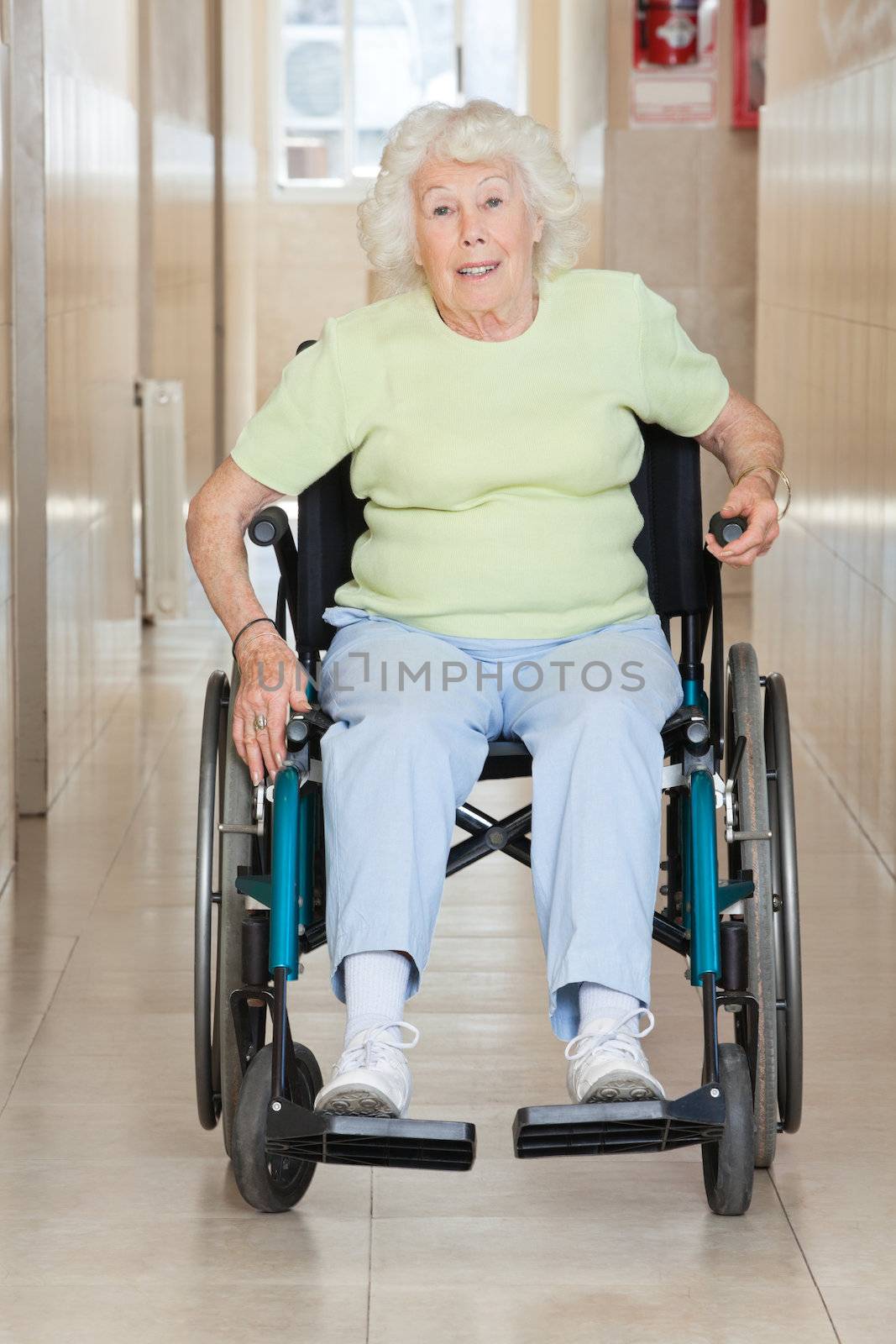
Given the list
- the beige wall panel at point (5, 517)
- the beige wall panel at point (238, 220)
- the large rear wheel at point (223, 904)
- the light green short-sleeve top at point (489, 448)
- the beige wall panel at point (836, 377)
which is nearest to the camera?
the large rear wheel at point (223, 904)

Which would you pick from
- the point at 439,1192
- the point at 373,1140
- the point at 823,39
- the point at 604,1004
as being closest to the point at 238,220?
the point at 823,39

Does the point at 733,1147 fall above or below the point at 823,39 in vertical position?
below

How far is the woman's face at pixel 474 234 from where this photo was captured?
7.00ft

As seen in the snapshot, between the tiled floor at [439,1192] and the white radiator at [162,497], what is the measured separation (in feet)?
8.48

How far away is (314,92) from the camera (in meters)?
13.1

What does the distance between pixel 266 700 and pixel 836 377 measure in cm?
238

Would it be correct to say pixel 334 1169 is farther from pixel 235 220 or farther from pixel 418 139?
pixel 235 220

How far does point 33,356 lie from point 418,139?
1.75 meters

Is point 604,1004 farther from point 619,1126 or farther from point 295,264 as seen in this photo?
point 295,264

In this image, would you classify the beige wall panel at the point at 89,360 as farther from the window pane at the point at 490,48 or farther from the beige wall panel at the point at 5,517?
the window pane at the point at 490,48

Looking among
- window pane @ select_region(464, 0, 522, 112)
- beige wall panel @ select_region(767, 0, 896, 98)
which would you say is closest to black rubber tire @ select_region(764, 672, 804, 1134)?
beige wall panel @ select_region(767, 0, 896, 98)

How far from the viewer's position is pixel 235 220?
9.04m

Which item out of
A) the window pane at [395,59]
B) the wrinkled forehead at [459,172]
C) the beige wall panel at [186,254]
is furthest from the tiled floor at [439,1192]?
the window pane at [395,59]

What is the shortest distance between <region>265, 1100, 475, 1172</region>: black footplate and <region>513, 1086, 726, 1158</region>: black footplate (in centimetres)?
6
